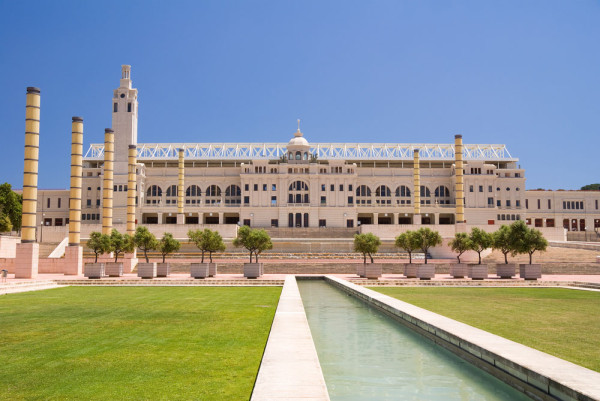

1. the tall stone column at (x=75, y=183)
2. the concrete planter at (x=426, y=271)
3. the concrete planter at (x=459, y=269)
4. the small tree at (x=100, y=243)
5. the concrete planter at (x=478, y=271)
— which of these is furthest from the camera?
the tall stone column at (x=75, y=183)

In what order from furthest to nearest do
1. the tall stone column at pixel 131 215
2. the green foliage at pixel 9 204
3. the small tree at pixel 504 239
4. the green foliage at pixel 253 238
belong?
the green foliage at pixel 9 204
the tall stone column at pixel 131 215
the green foliage at pixel 253 238
the small tree at pixel 504 239

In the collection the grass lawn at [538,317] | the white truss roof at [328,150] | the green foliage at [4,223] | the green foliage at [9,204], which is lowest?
the grass lawn at [538,317]

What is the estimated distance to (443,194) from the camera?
86875mm

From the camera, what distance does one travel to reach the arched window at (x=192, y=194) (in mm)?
85062

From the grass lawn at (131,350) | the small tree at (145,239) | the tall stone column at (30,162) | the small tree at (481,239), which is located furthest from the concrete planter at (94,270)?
the small tree at (481,239)

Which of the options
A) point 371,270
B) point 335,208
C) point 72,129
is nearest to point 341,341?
point 371,270

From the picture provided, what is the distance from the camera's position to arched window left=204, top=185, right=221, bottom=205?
279 feet

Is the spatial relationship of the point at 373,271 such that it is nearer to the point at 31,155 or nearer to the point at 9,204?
the point at 31,155

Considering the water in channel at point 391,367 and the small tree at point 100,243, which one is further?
the small tree at point 100,243

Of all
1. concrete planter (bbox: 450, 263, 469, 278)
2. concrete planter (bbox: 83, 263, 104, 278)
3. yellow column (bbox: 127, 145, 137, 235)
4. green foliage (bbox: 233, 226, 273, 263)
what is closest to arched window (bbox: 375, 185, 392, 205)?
yellow column (bbox: 127, 145, 137, 235)

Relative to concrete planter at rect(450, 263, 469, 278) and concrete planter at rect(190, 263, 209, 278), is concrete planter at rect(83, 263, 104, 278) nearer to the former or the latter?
concrete planter at rect(190, 263, 209, 278)

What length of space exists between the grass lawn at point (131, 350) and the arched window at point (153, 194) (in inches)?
2672

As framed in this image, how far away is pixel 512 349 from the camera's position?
9438 mm

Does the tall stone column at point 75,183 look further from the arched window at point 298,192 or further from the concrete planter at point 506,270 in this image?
the arched window at point 298,192
